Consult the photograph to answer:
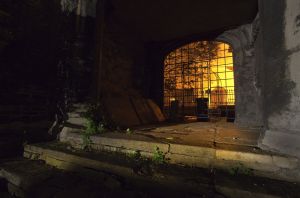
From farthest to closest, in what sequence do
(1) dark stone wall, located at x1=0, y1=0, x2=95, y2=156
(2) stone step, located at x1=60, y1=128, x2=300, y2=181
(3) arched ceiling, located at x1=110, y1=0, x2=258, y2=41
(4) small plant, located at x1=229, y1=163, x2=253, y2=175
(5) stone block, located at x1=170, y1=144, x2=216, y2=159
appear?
(3) arched ceiling, located at x1=110, y1=0, x2=258, y2=41, (1) dark stone wall, located at x1=0, y1=0, x2=95, y2=156, (5) stone block, located at x1=170, y1=144, x2=216, y2=159, (4) small plant, located at x1=229, y1=163, x2=253, y2=175, (2) stone step, located at x1=60, y1=128, x2=300, y2=181

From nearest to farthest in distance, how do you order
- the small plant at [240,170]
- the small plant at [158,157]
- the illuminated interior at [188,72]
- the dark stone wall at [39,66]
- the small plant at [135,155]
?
1. the small plant at [240,170]
2. the small plant at [158,157]
3. the small plant at [135,155]
4. the dark stone wall at [39,66]
5. the illuminated interior at [188,72]

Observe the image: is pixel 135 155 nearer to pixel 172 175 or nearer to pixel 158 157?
pixel 158 157

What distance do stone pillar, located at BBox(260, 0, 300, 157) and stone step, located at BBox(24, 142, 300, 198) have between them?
52cm

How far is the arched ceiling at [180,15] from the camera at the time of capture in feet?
16.2

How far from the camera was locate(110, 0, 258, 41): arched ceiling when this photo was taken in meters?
4.93

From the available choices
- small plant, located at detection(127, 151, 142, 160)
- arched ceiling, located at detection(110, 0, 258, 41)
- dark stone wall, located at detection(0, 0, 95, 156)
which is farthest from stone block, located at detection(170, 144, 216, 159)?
arched ceiling, located at detection(110, 0, 258, 41)

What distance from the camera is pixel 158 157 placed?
8.39 feet

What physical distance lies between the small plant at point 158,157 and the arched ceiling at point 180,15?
13.2ft

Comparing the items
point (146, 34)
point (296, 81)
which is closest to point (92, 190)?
point (296, 81)

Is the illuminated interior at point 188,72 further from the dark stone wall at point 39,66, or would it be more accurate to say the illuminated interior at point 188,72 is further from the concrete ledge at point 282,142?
the concrete ledge at point 282,142

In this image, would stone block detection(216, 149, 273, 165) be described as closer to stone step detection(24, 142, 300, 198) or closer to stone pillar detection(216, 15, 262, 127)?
stone step detection(24, 142, 300, 198)

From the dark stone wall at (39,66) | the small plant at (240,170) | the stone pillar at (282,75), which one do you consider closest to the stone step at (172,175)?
the small plant at (240,170)

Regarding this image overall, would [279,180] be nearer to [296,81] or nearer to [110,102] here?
[296,81]

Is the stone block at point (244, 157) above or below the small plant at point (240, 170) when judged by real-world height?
above
